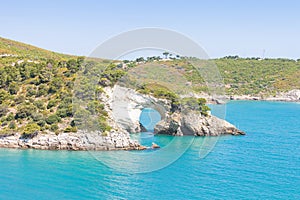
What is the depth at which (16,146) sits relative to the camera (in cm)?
4325

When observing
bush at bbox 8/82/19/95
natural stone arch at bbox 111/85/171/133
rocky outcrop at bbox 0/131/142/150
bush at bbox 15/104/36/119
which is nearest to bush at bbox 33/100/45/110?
bush at bbox 15/104/36/119

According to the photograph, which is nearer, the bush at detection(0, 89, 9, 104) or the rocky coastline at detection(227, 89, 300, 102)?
the bush at detection(0, 89, 9, 104)

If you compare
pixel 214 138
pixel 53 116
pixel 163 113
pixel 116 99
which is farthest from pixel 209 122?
pixel 53 116

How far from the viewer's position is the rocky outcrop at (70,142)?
4291cm

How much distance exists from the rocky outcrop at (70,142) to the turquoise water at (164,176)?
4.09 ft

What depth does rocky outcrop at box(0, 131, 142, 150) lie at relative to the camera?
42.9m

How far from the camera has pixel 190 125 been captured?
53.8 m

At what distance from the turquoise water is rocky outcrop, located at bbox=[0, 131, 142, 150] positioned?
1.25 meters

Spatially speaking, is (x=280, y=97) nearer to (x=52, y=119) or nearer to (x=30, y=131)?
(x=52, y=119)

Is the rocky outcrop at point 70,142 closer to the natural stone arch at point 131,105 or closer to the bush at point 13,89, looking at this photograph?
the bush at point 13,89

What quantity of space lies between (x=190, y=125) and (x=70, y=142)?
61.2ft

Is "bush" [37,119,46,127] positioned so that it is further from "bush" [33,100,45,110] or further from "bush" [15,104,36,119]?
"bush" [33,100,45,110]

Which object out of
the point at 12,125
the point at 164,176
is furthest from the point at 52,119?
the point at 164,176

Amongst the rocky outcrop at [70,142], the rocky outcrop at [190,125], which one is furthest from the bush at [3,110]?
the rocky outcrop at [190,125]
